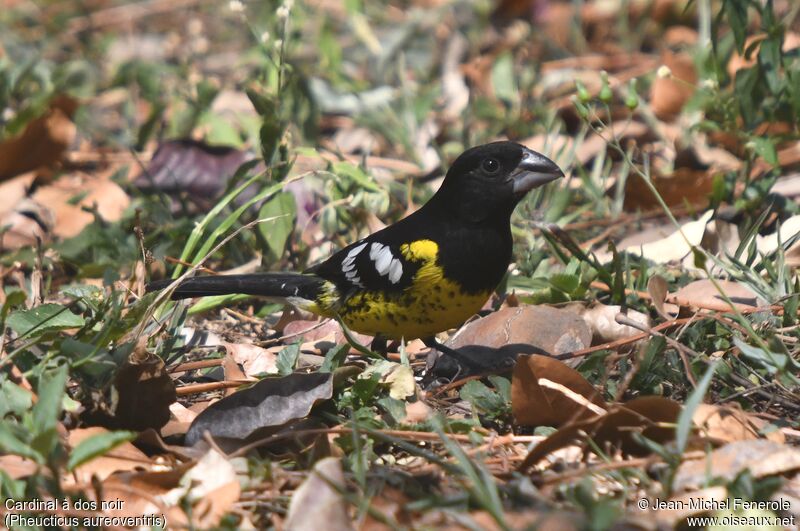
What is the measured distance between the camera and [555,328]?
11.4ft

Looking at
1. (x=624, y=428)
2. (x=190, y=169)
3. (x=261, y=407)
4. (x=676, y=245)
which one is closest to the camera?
(x=624, y=428)

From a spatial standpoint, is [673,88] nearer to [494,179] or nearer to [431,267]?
[494,179]

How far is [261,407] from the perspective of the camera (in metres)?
2.81

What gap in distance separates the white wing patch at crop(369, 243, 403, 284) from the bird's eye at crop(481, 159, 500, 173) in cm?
46

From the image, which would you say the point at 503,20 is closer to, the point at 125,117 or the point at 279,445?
the point at 125,117

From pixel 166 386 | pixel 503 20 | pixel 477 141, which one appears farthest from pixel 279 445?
pixel 503 20

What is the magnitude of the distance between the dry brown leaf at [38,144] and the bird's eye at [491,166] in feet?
9.03

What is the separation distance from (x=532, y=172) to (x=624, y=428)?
1.27 m

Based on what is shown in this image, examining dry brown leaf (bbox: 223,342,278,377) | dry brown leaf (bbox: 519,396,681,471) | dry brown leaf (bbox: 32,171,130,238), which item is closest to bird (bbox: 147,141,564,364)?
dry brown leaf (bbox: 223,342,278,377)

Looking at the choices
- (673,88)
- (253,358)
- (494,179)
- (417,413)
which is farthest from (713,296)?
(673,88)

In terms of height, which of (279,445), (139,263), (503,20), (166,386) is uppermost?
(503,20)

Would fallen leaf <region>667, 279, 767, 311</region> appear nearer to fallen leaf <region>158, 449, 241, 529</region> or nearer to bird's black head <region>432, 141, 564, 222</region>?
bird's black head <region>432, 141, 564, 222</region>

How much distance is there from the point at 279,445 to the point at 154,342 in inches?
25.9

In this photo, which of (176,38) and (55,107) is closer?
(55,107)
